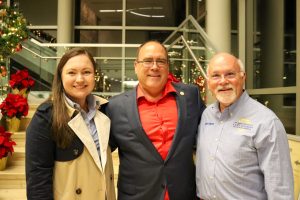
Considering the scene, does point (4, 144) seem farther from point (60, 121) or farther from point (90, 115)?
point (60, 121)

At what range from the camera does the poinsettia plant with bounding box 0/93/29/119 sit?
489cm

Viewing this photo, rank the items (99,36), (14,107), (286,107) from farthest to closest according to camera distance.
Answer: (99,36) → (14,107) → (286,107)

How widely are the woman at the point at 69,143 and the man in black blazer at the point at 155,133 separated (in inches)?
6.2

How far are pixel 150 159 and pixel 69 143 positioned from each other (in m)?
0.49

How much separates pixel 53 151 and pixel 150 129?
60 cm

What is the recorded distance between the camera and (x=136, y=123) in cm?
213

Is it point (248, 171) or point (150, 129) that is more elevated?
point (150, 129)

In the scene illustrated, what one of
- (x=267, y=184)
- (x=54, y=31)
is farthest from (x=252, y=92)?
(x=54, y=31)

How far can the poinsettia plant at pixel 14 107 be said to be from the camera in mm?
4887

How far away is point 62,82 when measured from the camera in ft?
6.38

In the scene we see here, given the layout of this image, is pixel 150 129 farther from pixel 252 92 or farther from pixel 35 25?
pixel 35 25

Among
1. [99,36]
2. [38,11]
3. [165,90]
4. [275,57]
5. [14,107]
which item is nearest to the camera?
[165,90]

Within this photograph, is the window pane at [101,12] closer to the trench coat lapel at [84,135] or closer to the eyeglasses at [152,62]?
the eyeglasses at [152,62]

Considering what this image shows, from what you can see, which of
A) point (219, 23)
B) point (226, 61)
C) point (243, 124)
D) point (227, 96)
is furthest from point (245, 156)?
point (219, 23)
